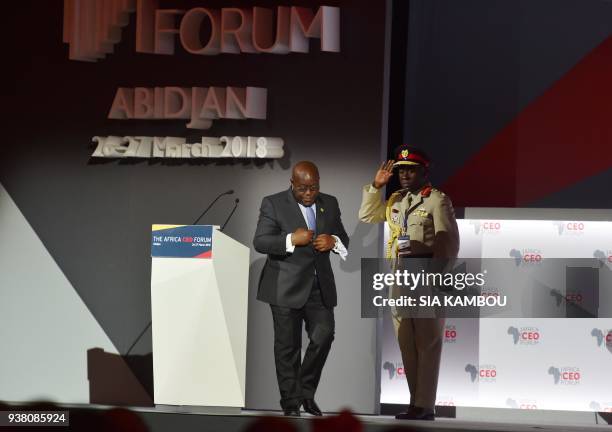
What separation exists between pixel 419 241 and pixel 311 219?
2.12 ft

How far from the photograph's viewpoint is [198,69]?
22.2ft

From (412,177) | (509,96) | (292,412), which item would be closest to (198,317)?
(292,412)

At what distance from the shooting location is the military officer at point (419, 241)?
5.73m

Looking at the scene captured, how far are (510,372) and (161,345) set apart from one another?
2272 millimetres

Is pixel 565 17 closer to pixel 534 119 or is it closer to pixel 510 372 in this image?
pixel 534 119

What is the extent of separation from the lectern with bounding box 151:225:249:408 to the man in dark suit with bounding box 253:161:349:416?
1.07ft

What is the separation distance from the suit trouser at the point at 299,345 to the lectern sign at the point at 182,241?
60 centimetres

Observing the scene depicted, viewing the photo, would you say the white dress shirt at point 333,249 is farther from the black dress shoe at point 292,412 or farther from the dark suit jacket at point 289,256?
the black dress shoe at point 292,412

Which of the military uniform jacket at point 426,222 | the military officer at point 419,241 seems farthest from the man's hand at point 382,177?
the military uniform jacket at point 426,222

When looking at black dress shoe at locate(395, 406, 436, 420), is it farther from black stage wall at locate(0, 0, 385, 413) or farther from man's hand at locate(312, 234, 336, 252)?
man's hand at locate(312, 234, 336, 252)

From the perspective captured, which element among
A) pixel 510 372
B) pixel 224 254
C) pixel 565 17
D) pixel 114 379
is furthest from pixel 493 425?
pixel 565 17

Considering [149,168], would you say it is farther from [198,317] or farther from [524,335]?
[524,335]

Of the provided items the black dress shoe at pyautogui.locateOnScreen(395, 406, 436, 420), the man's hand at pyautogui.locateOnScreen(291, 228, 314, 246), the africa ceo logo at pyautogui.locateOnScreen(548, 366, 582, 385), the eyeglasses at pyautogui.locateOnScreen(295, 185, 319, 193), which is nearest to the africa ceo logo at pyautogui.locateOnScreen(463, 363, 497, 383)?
the africa ceo logo at pyautogui.locateOnScreen(548, 366, 582, 385)

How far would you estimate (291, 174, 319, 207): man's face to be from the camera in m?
5.62
